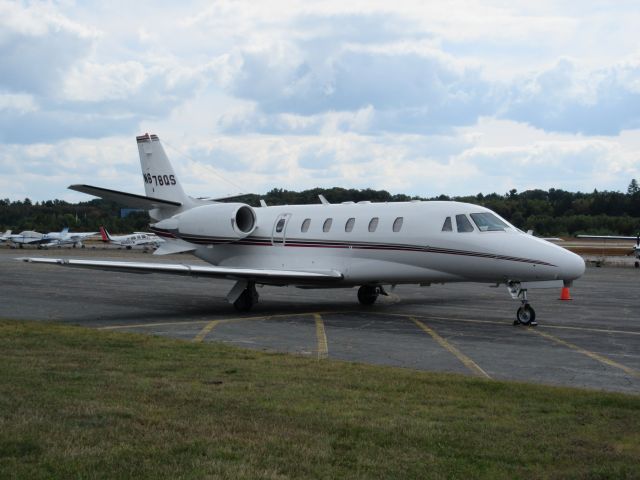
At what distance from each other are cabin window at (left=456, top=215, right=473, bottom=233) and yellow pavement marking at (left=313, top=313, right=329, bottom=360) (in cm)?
382

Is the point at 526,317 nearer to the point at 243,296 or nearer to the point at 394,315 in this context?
the point at 394,315

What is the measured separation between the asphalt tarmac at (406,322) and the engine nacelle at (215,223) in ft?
6.57

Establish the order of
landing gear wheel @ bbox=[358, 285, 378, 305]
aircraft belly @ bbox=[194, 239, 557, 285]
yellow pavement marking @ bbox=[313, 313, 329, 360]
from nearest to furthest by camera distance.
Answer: yellow pavement marking @ bbox=[313, 313, 329, 360], aircraft belly @ bbox=[194, 239, 557, 285], landing gear wheel @ bbox=[358, 285, 378, 305]

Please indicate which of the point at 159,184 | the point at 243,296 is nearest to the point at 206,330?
the point at 243,296

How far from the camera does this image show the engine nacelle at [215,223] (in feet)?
74.5

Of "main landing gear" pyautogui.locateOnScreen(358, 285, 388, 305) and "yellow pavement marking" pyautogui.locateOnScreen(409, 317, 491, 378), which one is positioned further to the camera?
"main landing gear" pyautogui.locateOnScreen(358, 285, 388, 305)

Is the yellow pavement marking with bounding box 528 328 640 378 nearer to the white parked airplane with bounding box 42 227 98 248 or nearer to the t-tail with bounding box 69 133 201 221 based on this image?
the t-tail with bounding box 69 133 201 221

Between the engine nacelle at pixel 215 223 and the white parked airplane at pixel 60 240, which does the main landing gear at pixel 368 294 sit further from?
the white parked airplane at pixel 60 240

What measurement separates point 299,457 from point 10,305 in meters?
17.7

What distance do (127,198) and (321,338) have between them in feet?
31.6

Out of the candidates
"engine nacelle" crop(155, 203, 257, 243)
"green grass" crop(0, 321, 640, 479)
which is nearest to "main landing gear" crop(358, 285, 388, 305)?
"engine nacelle" crop(155, 203, 257, 243)

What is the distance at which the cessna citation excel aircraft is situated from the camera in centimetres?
1739

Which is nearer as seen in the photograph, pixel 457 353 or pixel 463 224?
pixel 457 353

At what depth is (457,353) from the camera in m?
13.0
